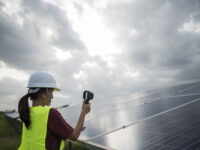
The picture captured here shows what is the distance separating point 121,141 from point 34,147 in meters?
3.87

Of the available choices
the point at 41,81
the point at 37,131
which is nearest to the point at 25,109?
the point at 37,131

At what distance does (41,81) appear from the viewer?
8.07 ft

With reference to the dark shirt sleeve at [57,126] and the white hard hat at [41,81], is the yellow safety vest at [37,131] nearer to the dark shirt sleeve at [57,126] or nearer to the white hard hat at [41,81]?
the dark shirt sleeve at [57,126]

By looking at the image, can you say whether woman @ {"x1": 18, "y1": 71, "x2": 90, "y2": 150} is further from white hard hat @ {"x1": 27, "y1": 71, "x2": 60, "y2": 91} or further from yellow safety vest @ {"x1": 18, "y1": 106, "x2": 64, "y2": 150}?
white hard hat @ {"x1": 27, "y1": 71, "x2": 60, "y2": 91}

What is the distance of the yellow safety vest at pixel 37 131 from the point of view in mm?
1973

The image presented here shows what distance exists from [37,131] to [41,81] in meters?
0.86

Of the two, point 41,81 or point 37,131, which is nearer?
point 37,131

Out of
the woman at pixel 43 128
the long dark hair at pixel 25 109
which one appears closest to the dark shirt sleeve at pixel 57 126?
the woman at pixel 43 128

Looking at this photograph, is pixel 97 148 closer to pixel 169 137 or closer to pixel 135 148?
pixel 135 148

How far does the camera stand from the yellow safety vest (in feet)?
6.47

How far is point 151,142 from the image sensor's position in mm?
4699

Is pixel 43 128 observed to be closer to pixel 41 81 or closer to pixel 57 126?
pixel 57 126

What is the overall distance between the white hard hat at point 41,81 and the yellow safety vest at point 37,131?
48 centimetres

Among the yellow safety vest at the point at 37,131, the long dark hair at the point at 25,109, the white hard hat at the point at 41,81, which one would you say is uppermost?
the white hard hat at the point at 41,81
